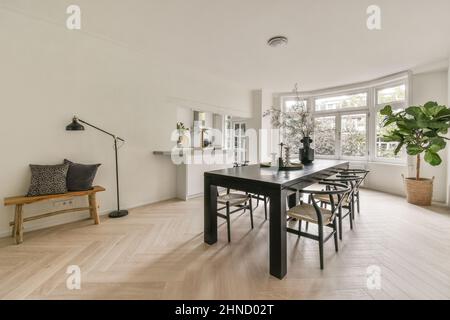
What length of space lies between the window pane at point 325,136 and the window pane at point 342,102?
0.31 m

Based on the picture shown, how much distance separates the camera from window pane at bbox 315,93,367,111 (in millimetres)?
5145

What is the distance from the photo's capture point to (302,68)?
4.12 metres

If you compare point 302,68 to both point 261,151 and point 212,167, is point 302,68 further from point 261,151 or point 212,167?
point 212,167

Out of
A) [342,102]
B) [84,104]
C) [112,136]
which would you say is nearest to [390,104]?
[342,102]

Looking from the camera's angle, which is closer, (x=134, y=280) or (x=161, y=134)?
(x=134, y=280)

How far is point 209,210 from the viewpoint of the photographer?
87.8 inches

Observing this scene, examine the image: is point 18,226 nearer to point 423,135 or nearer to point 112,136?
point 112,136

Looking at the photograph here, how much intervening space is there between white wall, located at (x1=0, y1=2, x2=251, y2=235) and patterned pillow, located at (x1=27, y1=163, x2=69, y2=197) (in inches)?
8.8

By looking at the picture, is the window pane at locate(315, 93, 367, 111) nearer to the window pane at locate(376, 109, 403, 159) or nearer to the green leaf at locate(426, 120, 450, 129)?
the window pane at locate(376, 109, 403, 159)

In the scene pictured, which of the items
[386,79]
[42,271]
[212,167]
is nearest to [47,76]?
[42,271]

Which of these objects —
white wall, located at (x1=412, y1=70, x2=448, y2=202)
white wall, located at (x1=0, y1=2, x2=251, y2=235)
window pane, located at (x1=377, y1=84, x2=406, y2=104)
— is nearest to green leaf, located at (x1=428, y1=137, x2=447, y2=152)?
white wall, located at (x1=412, y1=70, x2=448, y2=202)

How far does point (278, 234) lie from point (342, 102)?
203 inches

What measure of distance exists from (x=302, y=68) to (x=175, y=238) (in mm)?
3943

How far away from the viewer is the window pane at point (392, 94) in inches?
174
